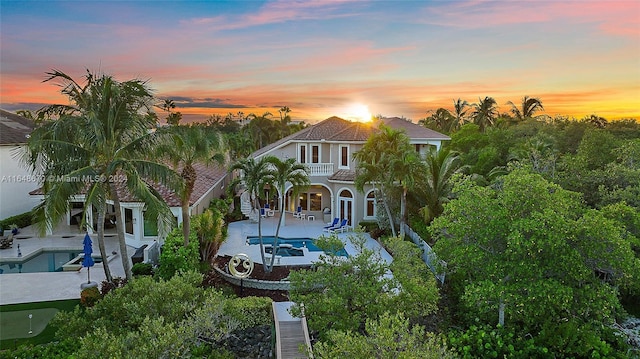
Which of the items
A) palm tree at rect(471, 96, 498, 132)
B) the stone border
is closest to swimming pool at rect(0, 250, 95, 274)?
the stone border

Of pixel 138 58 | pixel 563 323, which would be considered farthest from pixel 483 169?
pixel 138 58

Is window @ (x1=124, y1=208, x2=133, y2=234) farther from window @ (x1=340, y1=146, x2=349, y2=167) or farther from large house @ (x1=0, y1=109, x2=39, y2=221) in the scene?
window @ (x1=340, y1=146, x2=349, y2=167)

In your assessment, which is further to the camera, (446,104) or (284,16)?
(446,104)

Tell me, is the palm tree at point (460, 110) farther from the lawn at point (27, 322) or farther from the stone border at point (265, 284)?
the lawn at point (27, 322)

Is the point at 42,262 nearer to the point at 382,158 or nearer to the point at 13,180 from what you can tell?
the point at 13,180

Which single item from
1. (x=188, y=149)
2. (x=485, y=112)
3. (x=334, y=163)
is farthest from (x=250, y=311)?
(x=485, y=112)

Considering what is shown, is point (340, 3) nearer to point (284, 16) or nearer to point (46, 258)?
point (284, 16)

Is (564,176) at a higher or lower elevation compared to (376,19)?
lower
